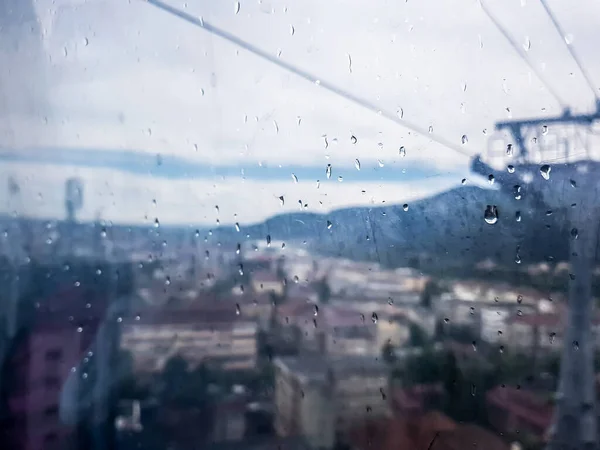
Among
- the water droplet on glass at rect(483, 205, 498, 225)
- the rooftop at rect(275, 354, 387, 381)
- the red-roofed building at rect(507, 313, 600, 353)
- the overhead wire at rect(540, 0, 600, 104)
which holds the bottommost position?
the rooftop at rect(275, 354, 387, 381)

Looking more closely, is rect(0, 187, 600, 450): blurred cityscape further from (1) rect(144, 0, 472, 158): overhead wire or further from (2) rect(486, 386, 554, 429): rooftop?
(1) rect(144, 0, 472, 158): overhead wire

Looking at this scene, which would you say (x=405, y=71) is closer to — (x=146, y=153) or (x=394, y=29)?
(x=394, y=29)

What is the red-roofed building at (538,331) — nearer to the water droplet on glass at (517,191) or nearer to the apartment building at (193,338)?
the water droplet on glass at (517,191)

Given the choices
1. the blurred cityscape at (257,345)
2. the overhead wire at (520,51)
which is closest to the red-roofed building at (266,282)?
the blurred cityscape at (257,345)

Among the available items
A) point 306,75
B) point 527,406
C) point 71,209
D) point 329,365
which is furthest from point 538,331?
point 71,209

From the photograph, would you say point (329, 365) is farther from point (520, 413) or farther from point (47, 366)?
point (47, 366)

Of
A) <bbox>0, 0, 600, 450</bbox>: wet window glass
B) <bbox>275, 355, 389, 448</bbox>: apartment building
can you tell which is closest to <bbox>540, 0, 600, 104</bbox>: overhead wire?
<bbox>0, 0, 600, 450</bbox>: wet window glass

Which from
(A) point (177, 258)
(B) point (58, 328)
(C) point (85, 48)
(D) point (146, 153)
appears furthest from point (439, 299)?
(C) point (85, 48)
